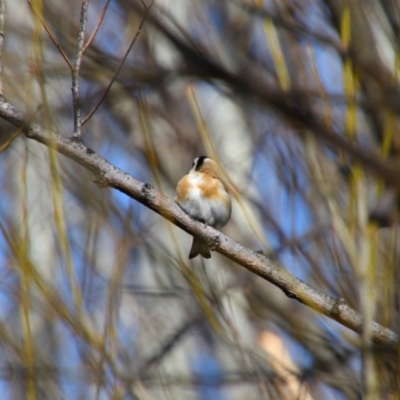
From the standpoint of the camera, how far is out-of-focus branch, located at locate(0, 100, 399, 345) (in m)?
2.45

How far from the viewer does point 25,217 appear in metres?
2.33

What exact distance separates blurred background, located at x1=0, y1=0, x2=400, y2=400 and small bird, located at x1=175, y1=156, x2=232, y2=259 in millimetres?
373

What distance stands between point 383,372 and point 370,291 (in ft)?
1.07

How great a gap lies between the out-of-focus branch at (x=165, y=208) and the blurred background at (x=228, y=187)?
3.3 inches

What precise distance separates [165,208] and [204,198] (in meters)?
1.75

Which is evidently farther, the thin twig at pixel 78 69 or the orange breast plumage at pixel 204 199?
the orange breast plumage at pixel 204 199

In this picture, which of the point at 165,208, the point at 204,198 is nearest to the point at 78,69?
the point at 165,208

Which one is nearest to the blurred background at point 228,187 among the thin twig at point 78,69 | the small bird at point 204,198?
the thin twig at point 78,69

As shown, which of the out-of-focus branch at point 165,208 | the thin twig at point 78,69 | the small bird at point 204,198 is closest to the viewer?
the thin twig at point 78,69

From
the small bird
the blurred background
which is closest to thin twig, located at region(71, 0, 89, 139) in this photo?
the blurred background

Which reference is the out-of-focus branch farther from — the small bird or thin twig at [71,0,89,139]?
the small bird

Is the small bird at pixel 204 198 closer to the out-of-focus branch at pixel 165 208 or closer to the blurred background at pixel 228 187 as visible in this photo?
the blurred background at pixel 228 187

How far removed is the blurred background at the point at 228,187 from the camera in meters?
2.14

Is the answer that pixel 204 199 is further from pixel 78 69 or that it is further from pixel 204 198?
pixel 78 69
